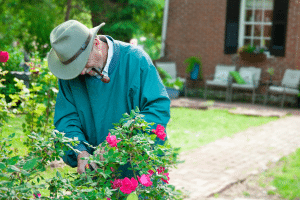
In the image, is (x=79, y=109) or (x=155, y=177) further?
(x=79, y=109)

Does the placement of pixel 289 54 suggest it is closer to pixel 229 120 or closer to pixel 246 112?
pixel 246 112

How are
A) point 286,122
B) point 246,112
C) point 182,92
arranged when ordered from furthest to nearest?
point 182,92 → point 246,112 → point 286,122

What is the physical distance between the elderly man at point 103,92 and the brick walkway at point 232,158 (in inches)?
92.5

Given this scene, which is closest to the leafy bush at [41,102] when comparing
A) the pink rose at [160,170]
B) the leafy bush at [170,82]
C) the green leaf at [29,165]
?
the pink rose at [160,170]

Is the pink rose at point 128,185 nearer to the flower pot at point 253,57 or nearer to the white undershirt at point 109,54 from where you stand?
the white undershirt at point 109,54

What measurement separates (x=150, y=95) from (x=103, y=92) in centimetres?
27

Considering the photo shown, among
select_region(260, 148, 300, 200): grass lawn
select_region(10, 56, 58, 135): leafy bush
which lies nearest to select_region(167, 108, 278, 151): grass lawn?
select_region(260, 148, 300, 200): grass lawn

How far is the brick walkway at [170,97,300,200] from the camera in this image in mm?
4973

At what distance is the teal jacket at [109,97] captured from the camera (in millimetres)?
2340

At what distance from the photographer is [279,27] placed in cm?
1269

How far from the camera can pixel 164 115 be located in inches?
90.5

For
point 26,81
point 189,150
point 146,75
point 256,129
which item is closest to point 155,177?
point 146,75

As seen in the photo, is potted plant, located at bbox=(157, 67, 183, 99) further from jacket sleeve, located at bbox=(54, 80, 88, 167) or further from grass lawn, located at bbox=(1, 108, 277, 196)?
jacket sleeve, located at bbox=(54, 80, 88, 167)

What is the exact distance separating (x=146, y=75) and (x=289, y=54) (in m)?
11.2
